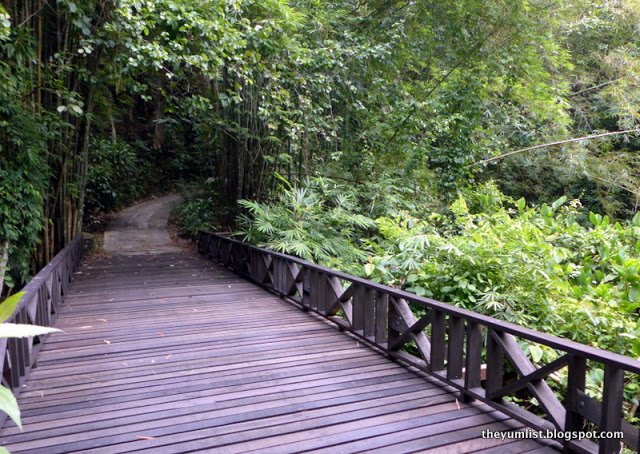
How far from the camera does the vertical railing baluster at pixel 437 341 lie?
2918mm

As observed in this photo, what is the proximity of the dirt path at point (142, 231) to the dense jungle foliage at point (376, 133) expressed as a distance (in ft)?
2.60

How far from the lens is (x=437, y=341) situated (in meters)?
2.94

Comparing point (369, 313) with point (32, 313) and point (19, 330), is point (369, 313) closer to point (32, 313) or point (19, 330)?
point (32, 313)

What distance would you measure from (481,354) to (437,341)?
304 millimetres

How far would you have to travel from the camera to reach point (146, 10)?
4488mm

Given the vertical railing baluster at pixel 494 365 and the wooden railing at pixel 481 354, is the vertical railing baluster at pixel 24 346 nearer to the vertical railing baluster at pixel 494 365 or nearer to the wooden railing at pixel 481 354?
the wooden railing at pixel 481 354

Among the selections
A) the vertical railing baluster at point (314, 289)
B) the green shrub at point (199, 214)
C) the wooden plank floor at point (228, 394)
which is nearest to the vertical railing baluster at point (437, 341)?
the wooden plank floor at point (228, 394)

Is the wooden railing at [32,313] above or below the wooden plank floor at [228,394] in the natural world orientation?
above

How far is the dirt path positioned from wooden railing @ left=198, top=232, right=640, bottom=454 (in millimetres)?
5213

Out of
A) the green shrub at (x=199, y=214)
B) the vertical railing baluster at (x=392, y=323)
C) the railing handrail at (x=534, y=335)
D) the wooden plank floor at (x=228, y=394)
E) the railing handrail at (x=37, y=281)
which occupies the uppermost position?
the green shrub at (x=199, y=214)

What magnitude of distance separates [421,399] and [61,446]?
1.85 metres

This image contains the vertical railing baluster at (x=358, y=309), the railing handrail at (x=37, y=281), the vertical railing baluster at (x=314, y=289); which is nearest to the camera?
the railing handrail at (x=37, y=281)

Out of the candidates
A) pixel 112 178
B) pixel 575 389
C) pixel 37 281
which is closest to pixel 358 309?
pixel 575 389

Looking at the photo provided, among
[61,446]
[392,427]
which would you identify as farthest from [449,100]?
[61,446]
